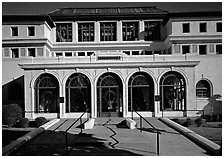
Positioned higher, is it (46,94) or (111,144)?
(46,94)

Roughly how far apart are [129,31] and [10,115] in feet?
62.2

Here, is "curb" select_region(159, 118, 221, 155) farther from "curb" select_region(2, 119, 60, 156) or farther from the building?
the building

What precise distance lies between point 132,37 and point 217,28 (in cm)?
953

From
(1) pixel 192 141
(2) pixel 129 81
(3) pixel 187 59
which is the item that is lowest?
(1) pixel 192 141

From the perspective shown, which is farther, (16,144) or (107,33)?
(107,33)

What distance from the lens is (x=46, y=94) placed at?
97.4ft

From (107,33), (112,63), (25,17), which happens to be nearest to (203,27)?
(107,33)

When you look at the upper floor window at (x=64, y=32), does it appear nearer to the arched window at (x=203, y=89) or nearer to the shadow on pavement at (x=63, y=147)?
the arched window at (x=203, y=89)

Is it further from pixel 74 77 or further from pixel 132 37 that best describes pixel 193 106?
pixel 132 37

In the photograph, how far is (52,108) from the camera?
2967 cm

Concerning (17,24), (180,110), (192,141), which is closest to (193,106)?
(180,110)

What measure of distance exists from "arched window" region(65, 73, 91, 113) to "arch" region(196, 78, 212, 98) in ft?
37.0

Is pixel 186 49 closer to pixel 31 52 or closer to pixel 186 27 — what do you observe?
pixel 186 27

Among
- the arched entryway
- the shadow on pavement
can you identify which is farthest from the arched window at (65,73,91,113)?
the shadow on pavement
